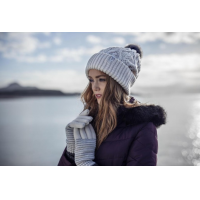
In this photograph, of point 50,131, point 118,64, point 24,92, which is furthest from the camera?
point 50,131

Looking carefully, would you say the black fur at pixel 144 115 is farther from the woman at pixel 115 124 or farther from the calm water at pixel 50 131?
the calm water at pixel 50 131

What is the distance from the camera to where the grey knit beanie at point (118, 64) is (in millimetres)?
957

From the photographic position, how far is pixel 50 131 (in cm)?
260

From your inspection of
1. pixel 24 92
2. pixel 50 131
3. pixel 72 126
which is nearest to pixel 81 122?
pixel 72 126

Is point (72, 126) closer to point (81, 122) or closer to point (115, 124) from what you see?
point (81, 122)

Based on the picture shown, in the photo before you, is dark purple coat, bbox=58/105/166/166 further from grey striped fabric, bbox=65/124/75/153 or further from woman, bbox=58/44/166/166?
grey striped fabric, bbox=65/124/75/153

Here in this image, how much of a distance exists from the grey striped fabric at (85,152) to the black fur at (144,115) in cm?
17

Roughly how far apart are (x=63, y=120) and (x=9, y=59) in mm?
950

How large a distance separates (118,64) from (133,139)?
0.35 meters

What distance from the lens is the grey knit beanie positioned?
96 centimetres

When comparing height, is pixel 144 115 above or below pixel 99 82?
below

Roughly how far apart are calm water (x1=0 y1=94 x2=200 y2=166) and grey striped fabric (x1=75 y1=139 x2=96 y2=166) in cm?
109
